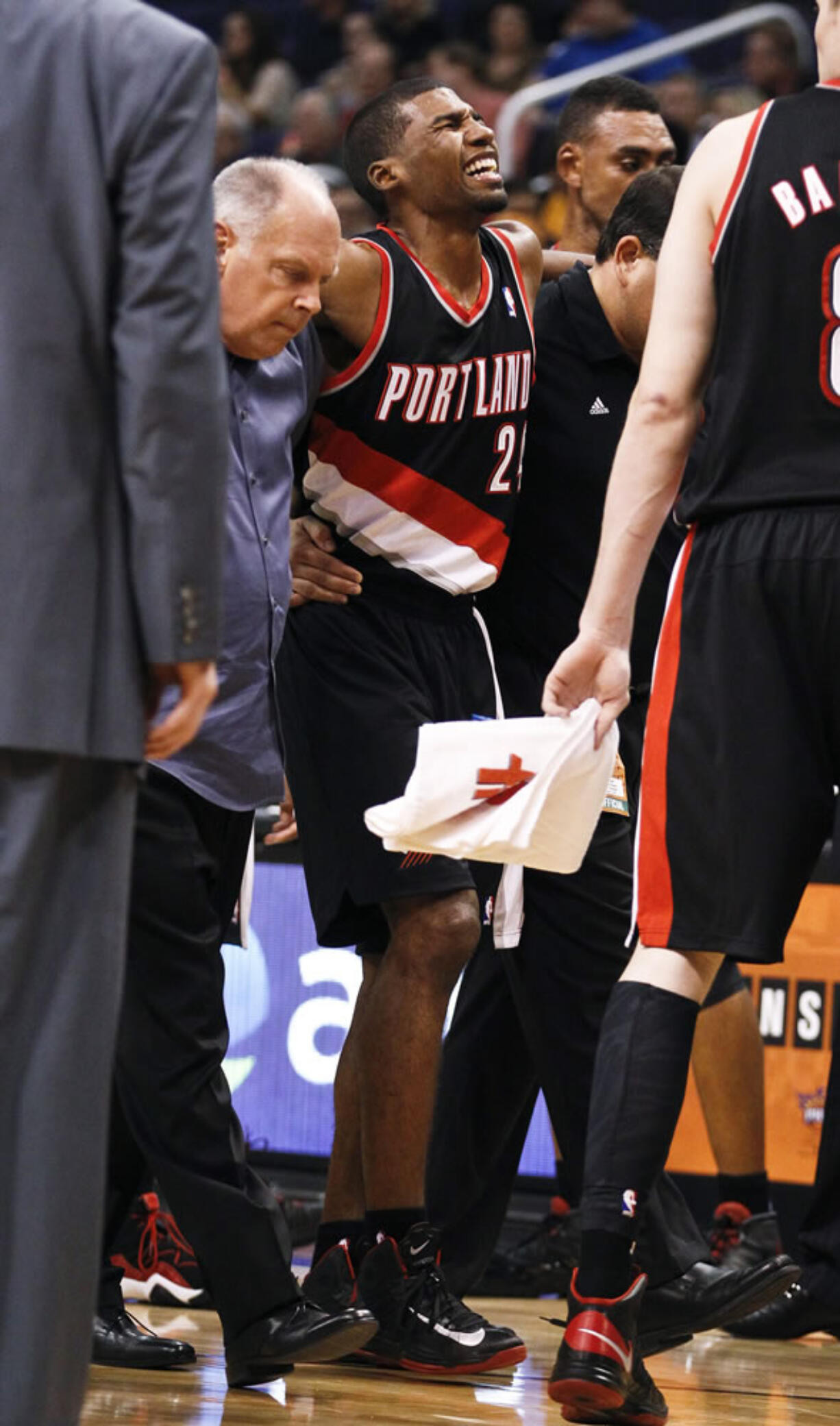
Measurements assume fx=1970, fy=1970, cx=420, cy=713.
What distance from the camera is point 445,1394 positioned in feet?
11.1

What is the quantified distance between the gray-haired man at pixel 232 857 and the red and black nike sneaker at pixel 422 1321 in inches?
10.1

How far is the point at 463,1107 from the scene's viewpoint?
4.17 m

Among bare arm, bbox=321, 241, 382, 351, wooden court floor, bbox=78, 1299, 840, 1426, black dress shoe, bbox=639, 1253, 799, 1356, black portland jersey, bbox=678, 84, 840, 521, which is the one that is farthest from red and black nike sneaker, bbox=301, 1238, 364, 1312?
bare arm, bbox=321, 241, 382, 351

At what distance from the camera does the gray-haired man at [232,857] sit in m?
3.32

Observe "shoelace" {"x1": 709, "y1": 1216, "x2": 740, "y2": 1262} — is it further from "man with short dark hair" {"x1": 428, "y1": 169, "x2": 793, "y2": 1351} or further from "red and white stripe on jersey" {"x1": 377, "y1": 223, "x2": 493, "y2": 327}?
"red and white stripe on jersey" {"x1": 377, "y1": 223, "x2": 493, "y2": 327}

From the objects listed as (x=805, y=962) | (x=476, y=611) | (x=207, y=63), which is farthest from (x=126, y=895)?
(x=805, y=962)

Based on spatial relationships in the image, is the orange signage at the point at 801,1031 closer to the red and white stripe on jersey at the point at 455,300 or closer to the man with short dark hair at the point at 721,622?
the red and white stripe on jersey at the point at 455,300

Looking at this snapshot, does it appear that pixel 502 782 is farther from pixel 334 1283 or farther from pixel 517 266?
pixel 517 266

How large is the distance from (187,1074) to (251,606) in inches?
32.5

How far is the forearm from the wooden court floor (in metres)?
1.29

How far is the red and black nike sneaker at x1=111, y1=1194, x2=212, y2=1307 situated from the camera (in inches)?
179

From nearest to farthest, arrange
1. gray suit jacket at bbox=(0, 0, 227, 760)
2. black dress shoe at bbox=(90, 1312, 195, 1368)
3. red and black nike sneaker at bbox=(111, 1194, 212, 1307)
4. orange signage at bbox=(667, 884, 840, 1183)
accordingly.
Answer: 1. gray suit jacket at bbox=(0, 0, 227, 760)
2. black dress shoe at bbox=(90, 1312, 195, 1368)
3. red and black nike sneaker at bbox=(111, 1194, 212, 1307)
4. orange signage at bbox=(667, 884, 840, 1183)

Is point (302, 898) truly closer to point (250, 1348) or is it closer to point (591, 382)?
point (591, 382)

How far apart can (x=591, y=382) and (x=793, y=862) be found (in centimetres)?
162
